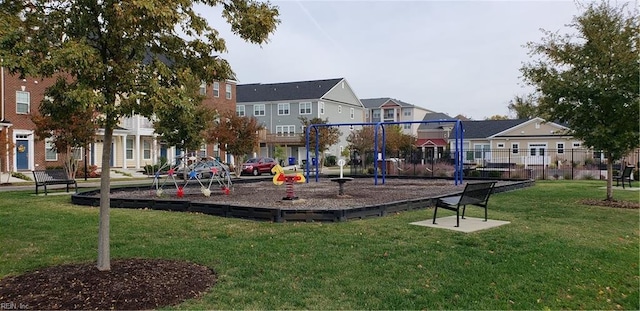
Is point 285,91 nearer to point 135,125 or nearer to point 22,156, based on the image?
point 135,125

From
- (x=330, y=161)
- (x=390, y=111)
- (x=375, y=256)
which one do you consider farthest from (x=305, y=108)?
(x=375, y=256)

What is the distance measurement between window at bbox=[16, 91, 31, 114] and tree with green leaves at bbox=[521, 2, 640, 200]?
3101 centimetres

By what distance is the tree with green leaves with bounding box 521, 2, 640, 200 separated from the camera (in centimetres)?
1273

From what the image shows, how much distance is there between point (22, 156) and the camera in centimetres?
3100

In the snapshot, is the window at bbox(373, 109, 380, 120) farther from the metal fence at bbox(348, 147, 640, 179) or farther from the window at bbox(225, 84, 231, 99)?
the metal fence at bbox(348, 147, 640, 179)

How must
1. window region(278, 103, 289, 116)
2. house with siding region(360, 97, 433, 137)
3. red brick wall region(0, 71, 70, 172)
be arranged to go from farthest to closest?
house with siding region(360, 97, 433, 137), window region(278, 103, 289, 116), red brick wall region(0, 71, 70, 172)

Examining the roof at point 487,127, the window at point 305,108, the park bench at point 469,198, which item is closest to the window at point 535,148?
the roof at point 487,127

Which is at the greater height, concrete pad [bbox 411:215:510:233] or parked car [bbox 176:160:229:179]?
parked car [bbox 176:160:229:179]

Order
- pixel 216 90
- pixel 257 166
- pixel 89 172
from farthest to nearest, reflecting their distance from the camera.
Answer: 1. pixel 216 90
2. pixel 257 166
3. pixel 89 172

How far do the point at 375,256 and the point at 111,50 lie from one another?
432 centimetres

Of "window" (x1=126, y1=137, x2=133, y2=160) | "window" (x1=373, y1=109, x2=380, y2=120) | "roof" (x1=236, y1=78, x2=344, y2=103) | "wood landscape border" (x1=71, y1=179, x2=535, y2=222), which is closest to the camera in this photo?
"wood landscape border" (x1=71, y1=179, x2=535, y2=222)

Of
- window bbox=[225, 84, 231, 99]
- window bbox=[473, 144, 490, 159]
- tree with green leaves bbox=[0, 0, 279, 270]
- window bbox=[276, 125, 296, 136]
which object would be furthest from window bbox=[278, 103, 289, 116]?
tree with green leaves bbox=[0, 0, 279, 270]

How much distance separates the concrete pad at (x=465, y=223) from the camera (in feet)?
29.3

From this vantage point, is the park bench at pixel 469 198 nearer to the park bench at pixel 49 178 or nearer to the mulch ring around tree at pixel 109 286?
the mulch ring around tree at pixel 109 286
